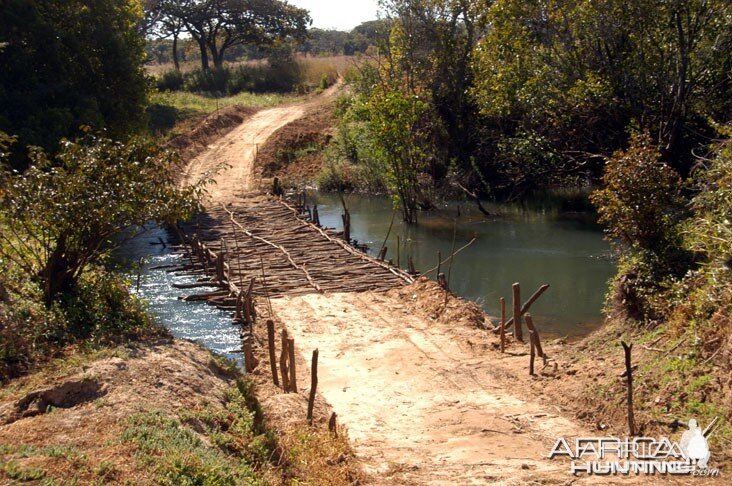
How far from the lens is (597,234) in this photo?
21.2 m

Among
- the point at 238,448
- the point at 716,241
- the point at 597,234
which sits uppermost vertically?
the point at 716,241

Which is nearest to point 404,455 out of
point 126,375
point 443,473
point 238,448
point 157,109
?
point 443,473

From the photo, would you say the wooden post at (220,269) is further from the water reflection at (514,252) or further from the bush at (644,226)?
the bush at (644,226)

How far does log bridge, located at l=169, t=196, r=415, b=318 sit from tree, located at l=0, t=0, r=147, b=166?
4.03 metres

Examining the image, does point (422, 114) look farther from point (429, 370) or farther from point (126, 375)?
point (126, 375)

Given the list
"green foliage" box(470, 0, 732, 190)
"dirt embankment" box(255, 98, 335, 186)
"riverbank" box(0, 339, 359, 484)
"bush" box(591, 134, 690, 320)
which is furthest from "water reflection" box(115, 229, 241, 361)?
"dirt embankment" box(255, 98, 335, 186)

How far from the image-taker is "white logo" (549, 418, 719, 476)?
6.91 meters

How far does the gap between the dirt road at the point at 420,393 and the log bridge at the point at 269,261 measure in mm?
754

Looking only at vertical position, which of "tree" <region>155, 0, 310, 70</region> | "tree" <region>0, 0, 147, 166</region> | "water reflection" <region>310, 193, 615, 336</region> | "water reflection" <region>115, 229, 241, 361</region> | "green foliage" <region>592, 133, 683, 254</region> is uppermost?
"tree" <region>155, 0, 310, 70</region>

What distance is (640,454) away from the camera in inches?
290

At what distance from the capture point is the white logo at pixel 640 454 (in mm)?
6906

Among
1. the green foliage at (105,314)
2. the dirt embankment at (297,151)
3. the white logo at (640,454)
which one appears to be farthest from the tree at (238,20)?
the white logo at (640,454)

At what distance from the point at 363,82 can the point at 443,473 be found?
21.2 m

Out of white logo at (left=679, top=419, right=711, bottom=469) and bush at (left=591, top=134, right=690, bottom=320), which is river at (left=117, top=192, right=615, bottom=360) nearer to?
bush at (left=591, top=134, right=690, bottom=320)
